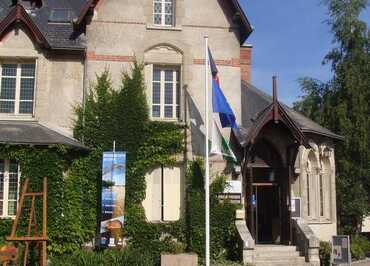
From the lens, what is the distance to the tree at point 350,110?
88.5 ft

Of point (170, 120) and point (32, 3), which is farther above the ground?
point (32, 3)

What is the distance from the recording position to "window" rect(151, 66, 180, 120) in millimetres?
19344

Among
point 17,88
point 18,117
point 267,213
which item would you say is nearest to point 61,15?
point 17,88

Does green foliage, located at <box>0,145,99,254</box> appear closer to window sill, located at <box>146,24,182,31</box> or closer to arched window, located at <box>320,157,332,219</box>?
window sill, located at <box>146,24,182,31</box>

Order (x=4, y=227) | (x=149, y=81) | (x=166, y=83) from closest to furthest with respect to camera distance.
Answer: (x=4, y=227) < (x=149, y=81) < (x=166, y=83)

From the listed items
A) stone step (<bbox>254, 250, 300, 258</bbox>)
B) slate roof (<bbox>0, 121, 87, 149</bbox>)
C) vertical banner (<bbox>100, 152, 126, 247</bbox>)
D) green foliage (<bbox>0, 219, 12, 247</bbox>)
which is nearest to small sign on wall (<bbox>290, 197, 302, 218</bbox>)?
stone step (<bbox>254, 250, 300, 258</bbox>)

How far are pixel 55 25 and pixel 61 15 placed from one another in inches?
26.2

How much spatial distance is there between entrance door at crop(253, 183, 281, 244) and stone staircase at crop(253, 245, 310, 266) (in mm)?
1580

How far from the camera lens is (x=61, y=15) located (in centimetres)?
2045

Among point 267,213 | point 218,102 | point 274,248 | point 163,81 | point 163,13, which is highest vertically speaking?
point 163,13

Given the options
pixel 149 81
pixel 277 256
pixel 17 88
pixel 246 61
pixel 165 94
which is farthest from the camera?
pixel 246 61

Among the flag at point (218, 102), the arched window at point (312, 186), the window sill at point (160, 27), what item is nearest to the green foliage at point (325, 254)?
the arched window at point (312, 186)

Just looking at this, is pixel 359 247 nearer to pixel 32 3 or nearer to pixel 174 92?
pixel 174 92

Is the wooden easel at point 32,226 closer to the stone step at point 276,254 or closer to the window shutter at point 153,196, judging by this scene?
the window shutter at point 153,196
